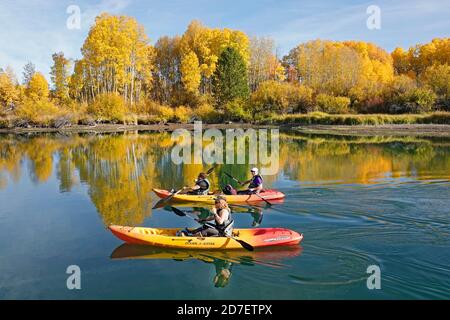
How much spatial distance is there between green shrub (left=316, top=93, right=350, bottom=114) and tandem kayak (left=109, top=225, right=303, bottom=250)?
46.9 metres

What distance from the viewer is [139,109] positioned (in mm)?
57781

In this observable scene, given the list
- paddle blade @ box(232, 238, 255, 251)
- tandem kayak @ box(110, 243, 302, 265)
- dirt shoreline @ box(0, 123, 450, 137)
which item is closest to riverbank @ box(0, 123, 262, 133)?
dirt shoreline @ box(0, 123, 450, 137)

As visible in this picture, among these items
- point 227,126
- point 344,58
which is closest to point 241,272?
point 227,126

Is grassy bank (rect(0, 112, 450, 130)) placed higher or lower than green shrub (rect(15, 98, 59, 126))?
lower

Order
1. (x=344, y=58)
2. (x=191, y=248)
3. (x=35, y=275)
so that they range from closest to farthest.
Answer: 1. (x=35, y=275)
2. (x=191, y=248)
3. (x=344, y=58)

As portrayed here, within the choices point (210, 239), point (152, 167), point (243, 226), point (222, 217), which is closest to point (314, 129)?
point (152, 167)

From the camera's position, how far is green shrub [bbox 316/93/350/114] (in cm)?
5528

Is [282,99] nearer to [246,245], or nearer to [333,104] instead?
[333,104]

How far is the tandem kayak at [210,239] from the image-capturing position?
10617 millimetres

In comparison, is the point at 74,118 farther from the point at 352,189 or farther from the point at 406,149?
the point at 352,189

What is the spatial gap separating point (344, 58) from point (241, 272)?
61.8 m

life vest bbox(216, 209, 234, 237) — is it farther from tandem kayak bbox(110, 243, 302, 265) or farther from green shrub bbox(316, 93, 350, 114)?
green shrub bbox(316, 93, 350, 114)

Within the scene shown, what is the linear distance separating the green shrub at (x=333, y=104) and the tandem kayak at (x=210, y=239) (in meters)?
46.9
